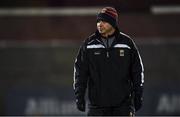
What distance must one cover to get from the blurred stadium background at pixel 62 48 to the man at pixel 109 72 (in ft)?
23.9

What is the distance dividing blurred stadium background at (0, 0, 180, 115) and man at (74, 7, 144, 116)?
23.9 ft

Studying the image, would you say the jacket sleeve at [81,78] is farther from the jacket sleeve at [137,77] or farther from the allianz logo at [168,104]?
the allianz logo at [168,104]

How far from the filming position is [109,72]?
247 inches

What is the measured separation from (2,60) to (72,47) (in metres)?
1.47

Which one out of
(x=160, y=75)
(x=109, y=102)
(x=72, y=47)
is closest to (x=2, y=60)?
(x=72, y=47)

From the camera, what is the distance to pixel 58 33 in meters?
16.4

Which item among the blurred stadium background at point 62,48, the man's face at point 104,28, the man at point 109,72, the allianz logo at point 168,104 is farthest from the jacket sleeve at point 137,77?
the allianz logo at point 168,104

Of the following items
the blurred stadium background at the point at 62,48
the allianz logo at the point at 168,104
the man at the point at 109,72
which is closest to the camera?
the man at the point at 109,72

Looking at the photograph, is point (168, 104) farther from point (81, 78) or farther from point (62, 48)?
point (81, 78)

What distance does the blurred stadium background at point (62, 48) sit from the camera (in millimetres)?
14125

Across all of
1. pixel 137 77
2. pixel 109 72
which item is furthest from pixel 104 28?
pixel 137 77

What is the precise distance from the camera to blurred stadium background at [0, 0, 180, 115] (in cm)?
1412

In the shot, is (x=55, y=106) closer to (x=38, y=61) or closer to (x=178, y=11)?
(x=38, y=61)

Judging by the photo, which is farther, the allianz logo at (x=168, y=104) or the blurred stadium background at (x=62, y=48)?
the blurred stadium background at (x=62, y=48)
